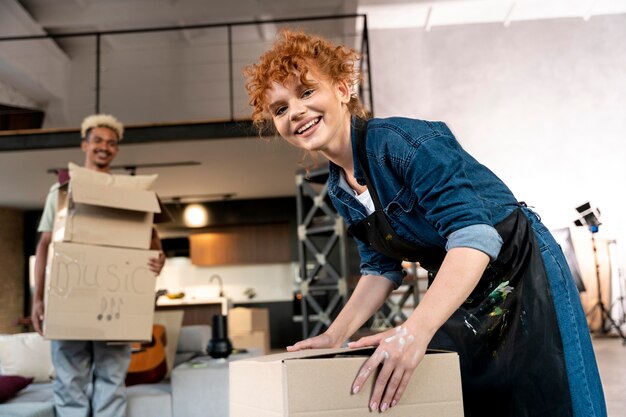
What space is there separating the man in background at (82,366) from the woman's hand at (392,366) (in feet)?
6.07

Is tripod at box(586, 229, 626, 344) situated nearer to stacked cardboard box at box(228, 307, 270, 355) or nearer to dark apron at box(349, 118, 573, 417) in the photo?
stacked cardboard box at box(228, 307, 270, 355)

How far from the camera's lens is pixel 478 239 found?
0.82m

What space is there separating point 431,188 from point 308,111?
0.75 feet

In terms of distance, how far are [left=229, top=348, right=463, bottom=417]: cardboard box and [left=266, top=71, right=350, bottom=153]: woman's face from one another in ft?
1.14

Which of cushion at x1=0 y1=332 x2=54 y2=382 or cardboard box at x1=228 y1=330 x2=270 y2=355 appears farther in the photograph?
cardboard box at x1=228 y1=330 x2=270 y2=355

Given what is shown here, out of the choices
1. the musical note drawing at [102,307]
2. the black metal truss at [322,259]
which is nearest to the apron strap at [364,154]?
the musical note drawing at [102,307]

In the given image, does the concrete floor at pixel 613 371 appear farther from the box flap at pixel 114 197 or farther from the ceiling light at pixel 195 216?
the ceiling light at pixel 195 216

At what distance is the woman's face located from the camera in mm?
974

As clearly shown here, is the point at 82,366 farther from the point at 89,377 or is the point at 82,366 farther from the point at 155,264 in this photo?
the point at 155,264

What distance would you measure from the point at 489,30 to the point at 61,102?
20.2 feet

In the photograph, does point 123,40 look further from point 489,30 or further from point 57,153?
point 489,30

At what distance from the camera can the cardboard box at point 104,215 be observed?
2277mm

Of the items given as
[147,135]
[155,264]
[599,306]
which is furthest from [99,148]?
[599,306]

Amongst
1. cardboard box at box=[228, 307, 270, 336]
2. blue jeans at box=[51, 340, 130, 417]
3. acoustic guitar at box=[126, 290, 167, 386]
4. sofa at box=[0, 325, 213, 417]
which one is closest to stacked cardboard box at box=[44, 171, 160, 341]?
blue jeans at box=[51, 340, 130, 417]
